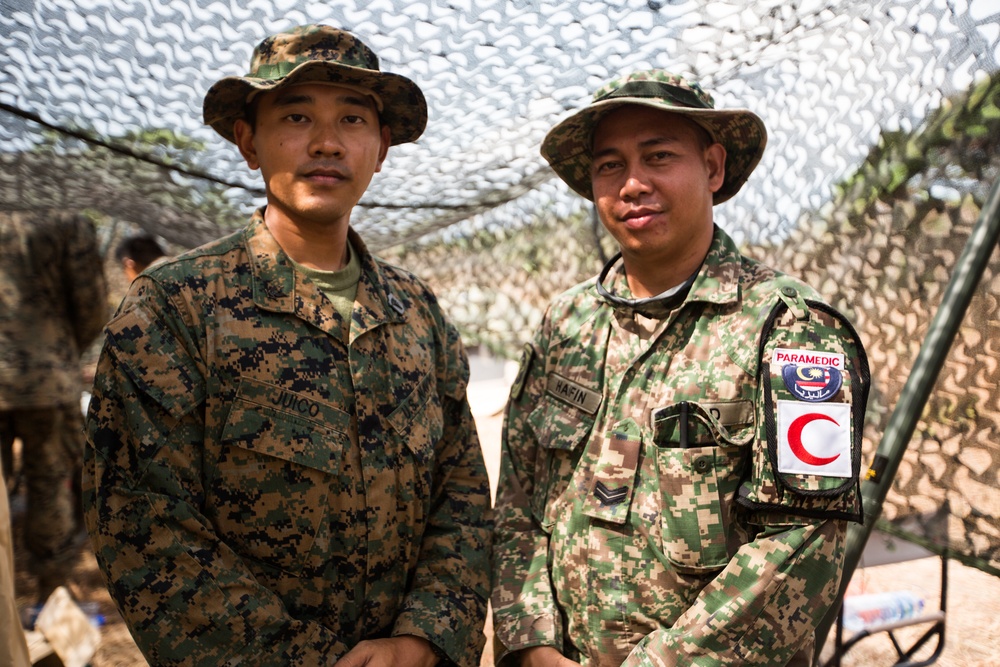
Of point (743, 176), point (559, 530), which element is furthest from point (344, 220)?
point (743, 176)

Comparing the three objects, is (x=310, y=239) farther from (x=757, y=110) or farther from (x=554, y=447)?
(x=757, y=110)

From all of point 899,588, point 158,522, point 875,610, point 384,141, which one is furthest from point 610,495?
point 899,588

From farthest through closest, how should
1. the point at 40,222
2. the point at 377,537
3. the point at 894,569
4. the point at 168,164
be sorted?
the point at 894,569, the point at 40,222, the point at 168,164, the point at 377,537

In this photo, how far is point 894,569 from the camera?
4863mm

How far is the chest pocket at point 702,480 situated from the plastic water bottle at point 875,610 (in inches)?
79.5

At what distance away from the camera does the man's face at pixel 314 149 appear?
70.4 inches

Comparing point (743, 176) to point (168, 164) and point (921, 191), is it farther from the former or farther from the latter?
point (168, 164)

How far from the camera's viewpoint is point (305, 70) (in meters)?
1.77

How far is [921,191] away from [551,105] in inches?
49.3

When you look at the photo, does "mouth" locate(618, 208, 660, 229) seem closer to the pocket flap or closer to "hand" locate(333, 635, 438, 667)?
the pocket flap

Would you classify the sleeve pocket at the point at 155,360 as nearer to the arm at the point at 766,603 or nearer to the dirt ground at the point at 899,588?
the arm at the point at 766,603

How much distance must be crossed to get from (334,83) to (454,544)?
122 centimetres

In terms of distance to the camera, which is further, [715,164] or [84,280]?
[84,280]

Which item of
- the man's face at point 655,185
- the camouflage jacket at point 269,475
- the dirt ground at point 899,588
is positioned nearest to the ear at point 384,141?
the camouflage jacket at point 269,475
